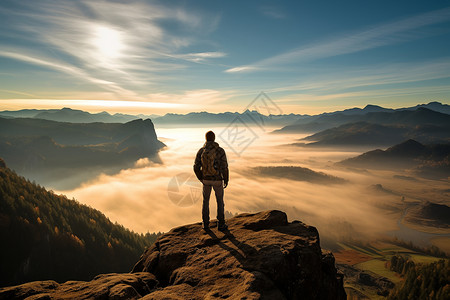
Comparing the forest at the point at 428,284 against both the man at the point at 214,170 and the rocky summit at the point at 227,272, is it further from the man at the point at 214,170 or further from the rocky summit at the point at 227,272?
the man at the point at 214,170

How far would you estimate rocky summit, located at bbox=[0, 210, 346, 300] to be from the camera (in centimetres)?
827

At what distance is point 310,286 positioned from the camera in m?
9.63

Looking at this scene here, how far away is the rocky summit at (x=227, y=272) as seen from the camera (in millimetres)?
8273

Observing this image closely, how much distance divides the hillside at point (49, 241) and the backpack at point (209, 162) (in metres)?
152

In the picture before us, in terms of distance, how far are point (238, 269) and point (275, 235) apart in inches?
Result: 119

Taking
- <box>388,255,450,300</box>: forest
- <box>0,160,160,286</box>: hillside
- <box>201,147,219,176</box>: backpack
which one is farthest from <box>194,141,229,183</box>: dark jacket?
<box>0,160,160,286</box>: hillside

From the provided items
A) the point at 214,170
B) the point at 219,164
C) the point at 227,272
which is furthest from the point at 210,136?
the point at 227,272

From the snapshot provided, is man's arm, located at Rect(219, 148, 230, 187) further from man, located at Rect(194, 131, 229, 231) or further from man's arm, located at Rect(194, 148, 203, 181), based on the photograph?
man's arm, located at Rect(194, 148, 203, 181)

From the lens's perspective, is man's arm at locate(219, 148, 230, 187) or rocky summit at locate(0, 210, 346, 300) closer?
rocky summit at locate(0, 210, 346, 300)

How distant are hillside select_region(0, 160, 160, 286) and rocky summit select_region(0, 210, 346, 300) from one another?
5947 inches

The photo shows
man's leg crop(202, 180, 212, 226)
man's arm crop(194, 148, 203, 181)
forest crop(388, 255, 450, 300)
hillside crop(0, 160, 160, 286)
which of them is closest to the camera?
man's leg crop(202, 180, 212, 226)

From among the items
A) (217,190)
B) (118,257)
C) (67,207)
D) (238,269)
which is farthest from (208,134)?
(67,207)

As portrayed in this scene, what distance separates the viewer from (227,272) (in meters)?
9.07

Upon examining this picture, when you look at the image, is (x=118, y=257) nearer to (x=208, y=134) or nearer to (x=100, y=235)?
(x=100, y=235)
